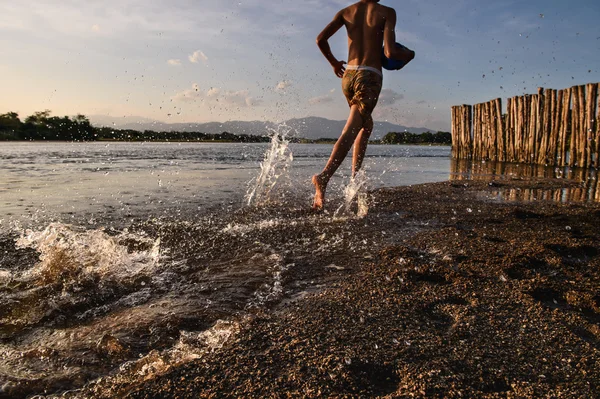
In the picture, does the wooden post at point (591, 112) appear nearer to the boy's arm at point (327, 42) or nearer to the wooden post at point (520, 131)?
the wooden post at point (520, 131)

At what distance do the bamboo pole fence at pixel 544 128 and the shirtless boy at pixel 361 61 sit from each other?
435 inches

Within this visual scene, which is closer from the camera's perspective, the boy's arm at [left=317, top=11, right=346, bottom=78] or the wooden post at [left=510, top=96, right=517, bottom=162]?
the boy's arm at [left=317, top=11, right=346, bottom=78]

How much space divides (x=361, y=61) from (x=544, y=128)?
477 inches

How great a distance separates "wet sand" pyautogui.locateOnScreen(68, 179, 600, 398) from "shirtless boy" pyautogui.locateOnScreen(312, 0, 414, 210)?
1951 millimetres

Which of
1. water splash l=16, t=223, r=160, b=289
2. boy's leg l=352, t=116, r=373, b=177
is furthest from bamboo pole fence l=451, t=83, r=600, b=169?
water splash l=16, t=223, r=160, b=289

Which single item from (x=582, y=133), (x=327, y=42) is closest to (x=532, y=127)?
(x=582, y=133)

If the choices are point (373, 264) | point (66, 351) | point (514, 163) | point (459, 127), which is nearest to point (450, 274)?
point (373, 264)

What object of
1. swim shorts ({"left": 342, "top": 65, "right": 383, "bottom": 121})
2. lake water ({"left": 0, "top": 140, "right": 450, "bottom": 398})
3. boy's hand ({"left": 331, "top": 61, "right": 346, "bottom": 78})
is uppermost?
boy's hand ({"left": 331, "top": 61, "right": 346, "bottom": 78})

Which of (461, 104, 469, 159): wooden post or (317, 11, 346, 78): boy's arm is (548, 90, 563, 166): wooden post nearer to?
(461, 104, 469, 159): wooden post

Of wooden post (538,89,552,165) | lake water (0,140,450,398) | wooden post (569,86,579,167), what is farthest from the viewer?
wooden post (538,89,552,165)

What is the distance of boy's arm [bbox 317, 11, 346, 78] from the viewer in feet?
17.4

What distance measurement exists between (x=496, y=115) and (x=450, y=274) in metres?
16.8

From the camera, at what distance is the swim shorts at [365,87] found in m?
5.05

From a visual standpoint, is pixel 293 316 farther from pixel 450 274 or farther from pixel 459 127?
pixel 459 127
